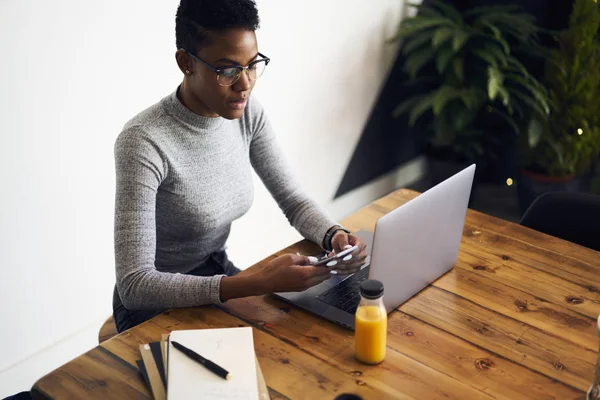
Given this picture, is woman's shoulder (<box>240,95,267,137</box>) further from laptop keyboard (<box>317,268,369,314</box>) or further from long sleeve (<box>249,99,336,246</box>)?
laptop keyboard (<box>317,268,369,314</box>)

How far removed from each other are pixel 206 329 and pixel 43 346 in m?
1.22

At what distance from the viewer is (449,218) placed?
1.49 m

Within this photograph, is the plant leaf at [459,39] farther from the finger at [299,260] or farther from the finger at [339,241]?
the finger at [299,260]

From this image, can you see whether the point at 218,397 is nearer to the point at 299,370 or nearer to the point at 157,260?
the point at 299,370

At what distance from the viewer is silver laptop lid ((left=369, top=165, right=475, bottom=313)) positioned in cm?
128

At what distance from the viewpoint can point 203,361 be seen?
3.95 feet

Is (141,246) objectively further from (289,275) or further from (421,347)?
(421,347)

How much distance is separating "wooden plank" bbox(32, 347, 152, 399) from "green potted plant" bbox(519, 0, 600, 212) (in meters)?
2.51

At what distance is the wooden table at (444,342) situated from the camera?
47.0 inches

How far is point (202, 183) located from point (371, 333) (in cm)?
65

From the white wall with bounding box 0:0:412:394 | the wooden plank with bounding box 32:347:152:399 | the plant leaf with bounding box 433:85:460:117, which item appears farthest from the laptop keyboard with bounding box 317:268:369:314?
the plant leaf with bounding box 433:85:460:117

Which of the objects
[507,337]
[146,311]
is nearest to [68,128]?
[146,311]

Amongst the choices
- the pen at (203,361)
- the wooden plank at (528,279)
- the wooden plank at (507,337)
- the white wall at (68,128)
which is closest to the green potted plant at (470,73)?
the white wall at (68,128)

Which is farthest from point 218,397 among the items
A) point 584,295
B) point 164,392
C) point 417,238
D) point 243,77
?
point 584,295
